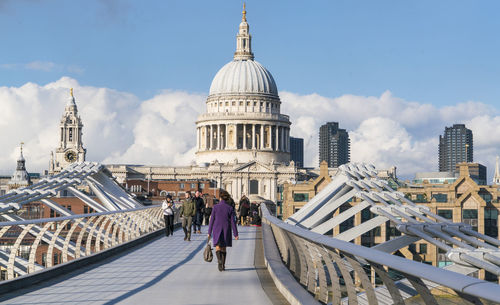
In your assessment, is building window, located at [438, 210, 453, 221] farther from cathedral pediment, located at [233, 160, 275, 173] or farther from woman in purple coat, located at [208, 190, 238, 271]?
cathedral pediment, located at [233, 160, 275, 173]

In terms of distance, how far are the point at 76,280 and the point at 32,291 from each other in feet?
6.19

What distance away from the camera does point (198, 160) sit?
177 meters

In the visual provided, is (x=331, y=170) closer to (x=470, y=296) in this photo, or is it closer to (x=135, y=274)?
(x=135, y=274)

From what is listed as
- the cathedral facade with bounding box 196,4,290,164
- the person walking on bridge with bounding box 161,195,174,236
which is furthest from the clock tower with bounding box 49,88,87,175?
the person walking on bridge with bounding box 161,195,174,236

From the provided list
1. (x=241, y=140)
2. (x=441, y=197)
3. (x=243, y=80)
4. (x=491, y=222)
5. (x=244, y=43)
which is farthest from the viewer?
(x=244, y=43)

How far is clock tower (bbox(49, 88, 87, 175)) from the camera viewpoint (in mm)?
178875

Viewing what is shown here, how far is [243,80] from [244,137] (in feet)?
42.8

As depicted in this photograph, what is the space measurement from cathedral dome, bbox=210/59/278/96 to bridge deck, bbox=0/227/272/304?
155899 millimetres

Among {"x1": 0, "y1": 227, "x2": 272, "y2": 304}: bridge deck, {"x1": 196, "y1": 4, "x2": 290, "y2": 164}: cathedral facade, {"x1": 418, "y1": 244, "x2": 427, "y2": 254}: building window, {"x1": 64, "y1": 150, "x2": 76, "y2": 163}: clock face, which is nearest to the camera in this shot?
{"x1": 0, "y1": 227, "x2": 272, "y2": 304}: bridge deck

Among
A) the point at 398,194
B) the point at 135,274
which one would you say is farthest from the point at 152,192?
the point at 135,274

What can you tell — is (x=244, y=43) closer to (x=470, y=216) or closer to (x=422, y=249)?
(x=470, y=216)

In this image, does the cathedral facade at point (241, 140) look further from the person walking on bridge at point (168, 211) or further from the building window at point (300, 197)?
the person walking on bridge at point (168, 211)

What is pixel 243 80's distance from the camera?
6993 inches

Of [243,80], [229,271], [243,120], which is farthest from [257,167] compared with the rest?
[229,271]
